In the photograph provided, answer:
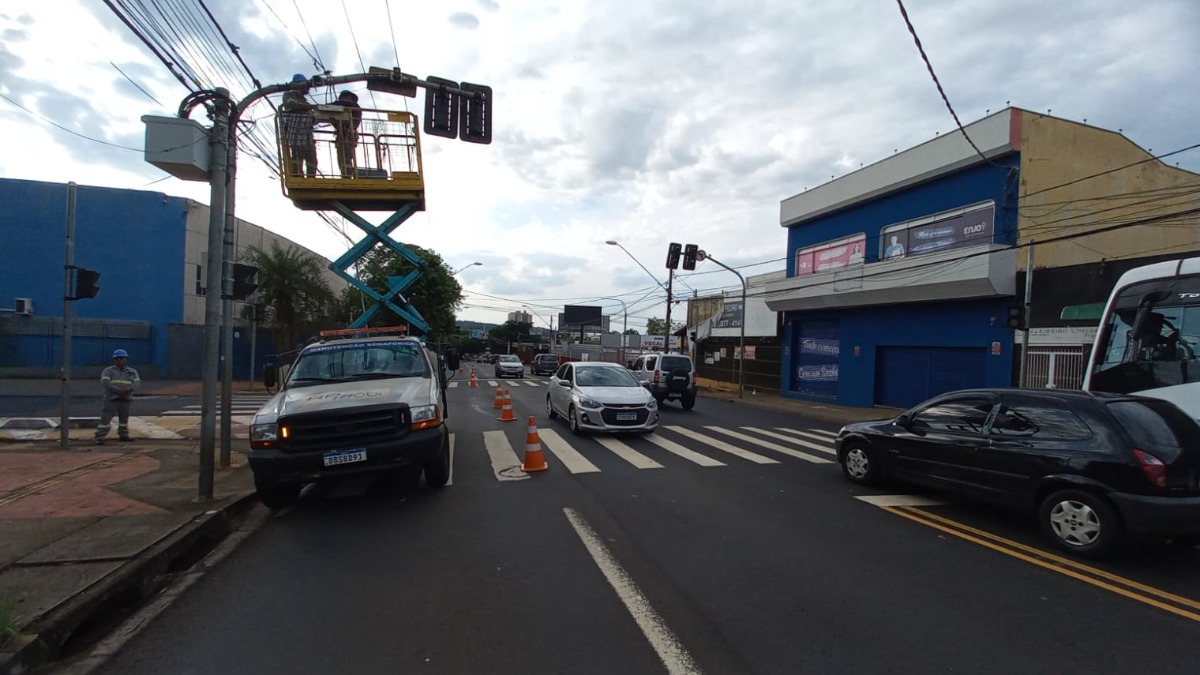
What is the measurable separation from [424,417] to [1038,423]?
6.21 meters

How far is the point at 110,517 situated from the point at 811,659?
21.1 ft

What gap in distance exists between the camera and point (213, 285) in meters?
7.14

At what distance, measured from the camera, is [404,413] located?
6.84m

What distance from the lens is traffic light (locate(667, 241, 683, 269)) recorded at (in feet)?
83.9

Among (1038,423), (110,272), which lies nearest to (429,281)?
(110,272)

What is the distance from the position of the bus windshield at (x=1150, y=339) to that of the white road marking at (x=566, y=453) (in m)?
6.76

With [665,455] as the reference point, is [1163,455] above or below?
above

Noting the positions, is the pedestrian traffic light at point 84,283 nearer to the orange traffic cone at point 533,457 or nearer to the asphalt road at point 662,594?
the asphalt road at point 662,594

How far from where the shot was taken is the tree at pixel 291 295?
25000 mm

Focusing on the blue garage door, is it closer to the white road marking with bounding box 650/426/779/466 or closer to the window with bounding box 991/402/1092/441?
the white road marking with bounding box 650/426/779/466

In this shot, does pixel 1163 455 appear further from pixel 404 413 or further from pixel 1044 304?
pixel 1044 304

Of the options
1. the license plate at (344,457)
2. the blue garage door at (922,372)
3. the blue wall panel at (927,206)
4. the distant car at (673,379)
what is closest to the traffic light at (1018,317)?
the blue wall panel at (927,206)

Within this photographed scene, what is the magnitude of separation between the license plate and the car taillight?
22.9 feet

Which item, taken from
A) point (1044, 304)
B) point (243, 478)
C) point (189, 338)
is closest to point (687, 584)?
point (243, 478)
